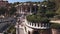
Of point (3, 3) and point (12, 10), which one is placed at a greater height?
point (3, 3)

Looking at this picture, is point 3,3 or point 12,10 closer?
point 12,10

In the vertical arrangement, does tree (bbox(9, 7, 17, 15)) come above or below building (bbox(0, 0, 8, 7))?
below

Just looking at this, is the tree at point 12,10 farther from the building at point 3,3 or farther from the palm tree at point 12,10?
the building at point 3,3

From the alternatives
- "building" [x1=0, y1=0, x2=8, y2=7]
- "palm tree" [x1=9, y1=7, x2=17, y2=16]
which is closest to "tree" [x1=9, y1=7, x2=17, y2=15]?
"palm tree" [x1=9, y1=7, x2=17, y2=16]

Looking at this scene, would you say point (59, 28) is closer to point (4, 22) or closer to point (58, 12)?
point (58, 12)

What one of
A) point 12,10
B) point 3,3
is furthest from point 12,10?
point 3,3

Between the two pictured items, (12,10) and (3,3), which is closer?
(12,10)

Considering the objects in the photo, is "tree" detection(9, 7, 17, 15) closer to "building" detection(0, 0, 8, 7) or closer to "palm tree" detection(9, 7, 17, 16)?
"palm tree" detection(9, 7, 17, 16)

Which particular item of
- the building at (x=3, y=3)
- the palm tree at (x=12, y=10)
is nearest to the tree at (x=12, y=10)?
the palm tree at (x=12, y=10)

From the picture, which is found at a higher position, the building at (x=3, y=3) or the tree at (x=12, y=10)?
the building at (x=3, y=3)

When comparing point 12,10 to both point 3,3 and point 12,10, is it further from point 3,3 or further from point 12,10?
point 3,3

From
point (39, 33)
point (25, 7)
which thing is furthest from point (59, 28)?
point (25, 7)
